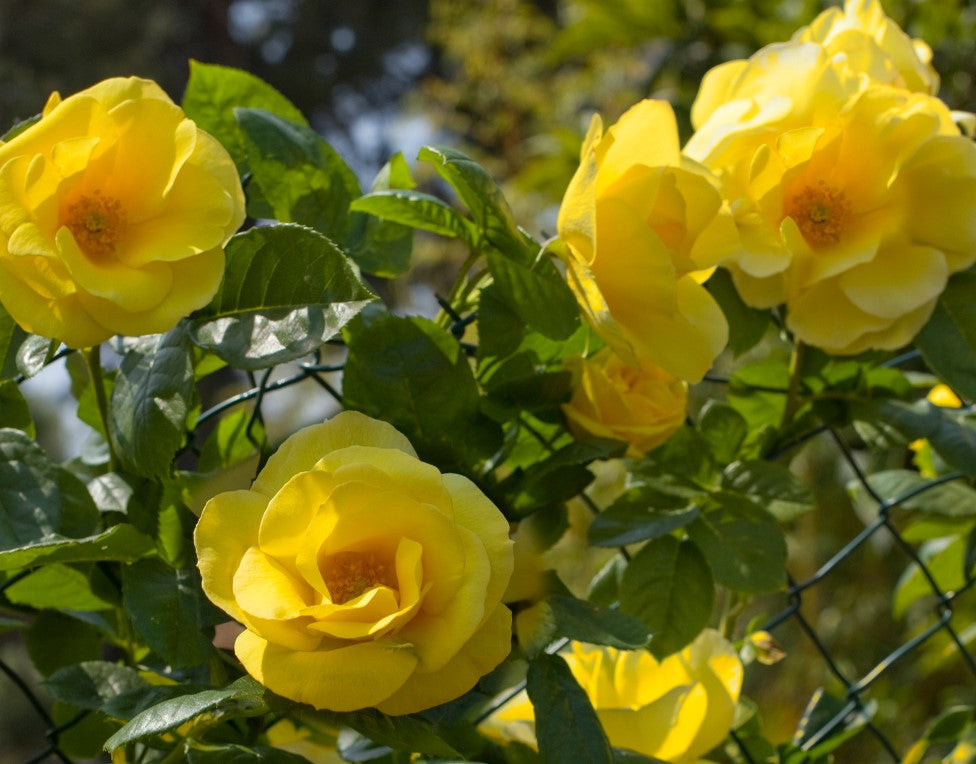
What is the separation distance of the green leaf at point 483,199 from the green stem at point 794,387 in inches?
9.1

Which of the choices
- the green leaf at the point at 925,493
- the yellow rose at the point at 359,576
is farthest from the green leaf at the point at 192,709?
the green leaf at the point at 925,493

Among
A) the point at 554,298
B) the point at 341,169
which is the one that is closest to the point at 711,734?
the point at 554,298

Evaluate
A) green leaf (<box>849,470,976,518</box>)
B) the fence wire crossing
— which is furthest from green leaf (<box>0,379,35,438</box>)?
green leaf (<box>849,470,976,518</box>)

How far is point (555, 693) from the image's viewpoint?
1.71ft

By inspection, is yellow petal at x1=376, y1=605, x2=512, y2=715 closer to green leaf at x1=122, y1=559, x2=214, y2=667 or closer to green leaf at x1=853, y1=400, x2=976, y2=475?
green leaf at x1=122, y1=559, x2=214, y2=667

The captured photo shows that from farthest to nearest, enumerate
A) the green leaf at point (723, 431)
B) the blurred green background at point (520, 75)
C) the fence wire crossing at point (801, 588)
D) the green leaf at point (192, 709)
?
the blurred green background at point (520, 75) → the green leaf at point (723, 431) → the fence wire crossing at point (801, 588) → the green leaf at point (192, 709)

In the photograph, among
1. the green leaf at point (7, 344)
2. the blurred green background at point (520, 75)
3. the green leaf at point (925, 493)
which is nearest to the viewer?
the green leaf at point (7, 344)

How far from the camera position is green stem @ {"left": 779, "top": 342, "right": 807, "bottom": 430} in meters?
0.73

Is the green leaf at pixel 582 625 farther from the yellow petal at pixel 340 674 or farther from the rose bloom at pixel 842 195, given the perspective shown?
the rose bloom at pixel 842 195

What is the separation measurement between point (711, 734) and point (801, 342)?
0.81ft

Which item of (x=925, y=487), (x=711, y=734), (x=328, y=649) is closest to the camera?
(x=328, y=649)

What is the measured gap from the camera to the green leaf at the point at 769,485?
2.24 feet

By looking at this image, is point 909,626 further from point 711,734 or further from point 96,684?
point 96,684

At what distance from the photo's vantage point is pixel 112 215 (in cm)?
50
